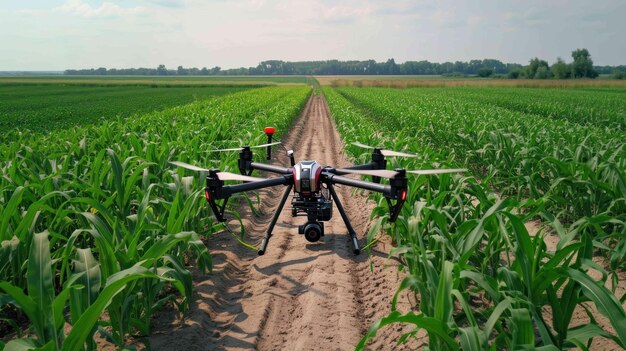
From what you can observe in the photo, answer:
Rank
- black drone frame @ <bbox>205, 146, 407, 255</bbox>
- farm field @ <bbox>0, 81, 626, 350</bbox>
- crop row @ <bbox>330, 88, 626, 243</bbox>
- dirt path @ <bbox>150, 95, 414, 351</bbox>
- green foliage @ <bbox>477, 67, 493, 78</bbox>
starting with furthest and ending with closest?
green foliage @ <bbox>477, 67, 493, 78</bbox> < crop row @ <bbox>330, 88, 626, 243</bbox> < black drone frame @ <bbox>205, 146, 407, 255</bbox> < dirt path @ <bbox>150, 95, 414, 351</bbox> < farm field @ <bbox>0, 81, 626, 350</bbox>

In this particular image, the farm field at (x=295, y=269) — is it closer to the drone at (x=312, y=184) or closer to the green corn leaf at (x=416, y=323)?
the green corn leaf at (x=416, y=323)

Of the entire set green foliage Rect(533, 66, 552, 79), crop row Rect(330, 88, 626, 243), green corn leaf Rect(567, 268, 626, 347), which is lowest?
crop row Rect(330, 88, 626, 243)

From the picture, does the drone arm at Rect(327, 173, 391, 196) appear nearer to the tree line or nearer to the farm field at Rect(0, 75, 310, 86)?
the farm field at Rect(0, 75, 310, 86)

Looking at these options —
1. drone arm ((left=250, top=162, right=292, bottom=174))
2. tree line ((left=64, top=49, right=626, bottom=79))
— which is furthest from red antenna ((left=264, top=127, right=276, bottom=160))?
tree line ((left=64, top=49, right=626, bottom=79))

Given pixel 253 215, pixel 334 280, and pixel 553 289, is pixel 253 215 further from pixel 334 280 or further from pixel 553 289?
pixel 553 289

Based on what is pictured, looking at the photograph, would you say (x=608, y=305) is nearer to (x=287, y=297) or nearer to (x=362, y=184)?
(x=362, y=184)

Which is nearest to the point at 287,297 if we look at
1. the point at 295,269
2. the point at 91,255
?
the point at 295,269

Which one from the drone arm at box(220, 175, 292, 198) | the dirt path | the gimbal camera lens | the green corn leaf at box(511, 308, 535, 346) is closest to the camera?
the green corn leaf at box(511, 308, 535, 346)

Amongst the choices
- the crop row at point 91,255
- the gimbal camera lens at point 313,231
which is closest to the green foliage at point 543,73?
the crop row at point 91,255
